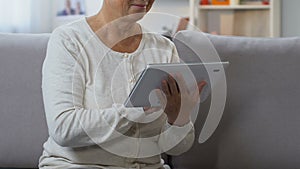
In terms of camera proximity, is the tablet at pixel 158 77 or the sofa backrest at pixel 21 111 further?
the sofa backrest at pixel 21 111

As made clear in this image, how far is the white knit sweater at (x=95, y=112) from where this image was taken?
4.72ft

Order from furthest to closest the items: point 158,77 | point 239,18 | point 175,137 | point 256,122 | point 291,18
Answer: point 239,18 < point 291,18 < point 256,122 < point 175,137 < point 158,77

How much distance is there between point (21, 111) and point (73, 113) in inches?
18.1

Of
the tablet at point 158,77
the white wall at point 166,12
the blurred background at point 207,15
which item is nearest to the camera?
the tablet at point 158,77

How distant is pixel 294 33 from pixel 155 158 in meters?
1.92

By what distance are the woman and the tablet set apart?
26 mm

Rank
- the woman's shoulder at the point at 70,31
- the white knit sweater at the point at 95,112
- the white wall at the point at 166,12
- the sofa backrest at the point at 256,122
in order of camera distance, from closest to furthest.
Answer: the white knit sweater at the point at 95,112
the woman's shoulder at the point at 70,31
the sofa backrest at the point at 256,122
the white wall at the point at 166,12

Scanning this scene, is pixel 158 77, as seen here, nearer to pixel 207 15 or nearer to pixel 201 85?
pixel 201 85

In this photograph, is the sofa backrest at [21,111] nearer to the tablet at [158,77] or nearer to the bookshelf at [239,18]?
the tablet at [158,77]

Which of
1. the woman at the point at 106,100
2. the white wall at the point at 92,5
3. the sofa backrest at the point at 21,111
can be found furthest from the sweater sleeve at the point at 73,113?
the white wall at the point at 92,5

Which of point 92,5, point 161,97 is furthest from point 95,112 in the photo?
point 92,5

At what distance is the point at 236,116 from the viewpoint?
1.83m

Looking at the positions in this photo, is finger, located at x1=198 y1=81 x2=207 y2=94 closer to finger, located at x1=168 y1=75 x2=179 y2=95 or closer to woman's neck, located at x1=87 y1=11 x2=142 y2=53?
finger, located at x1=168 y1=75 x2=179 y2=95

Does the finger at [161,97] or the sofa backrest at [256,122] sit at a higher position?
the finger at [161,97]
